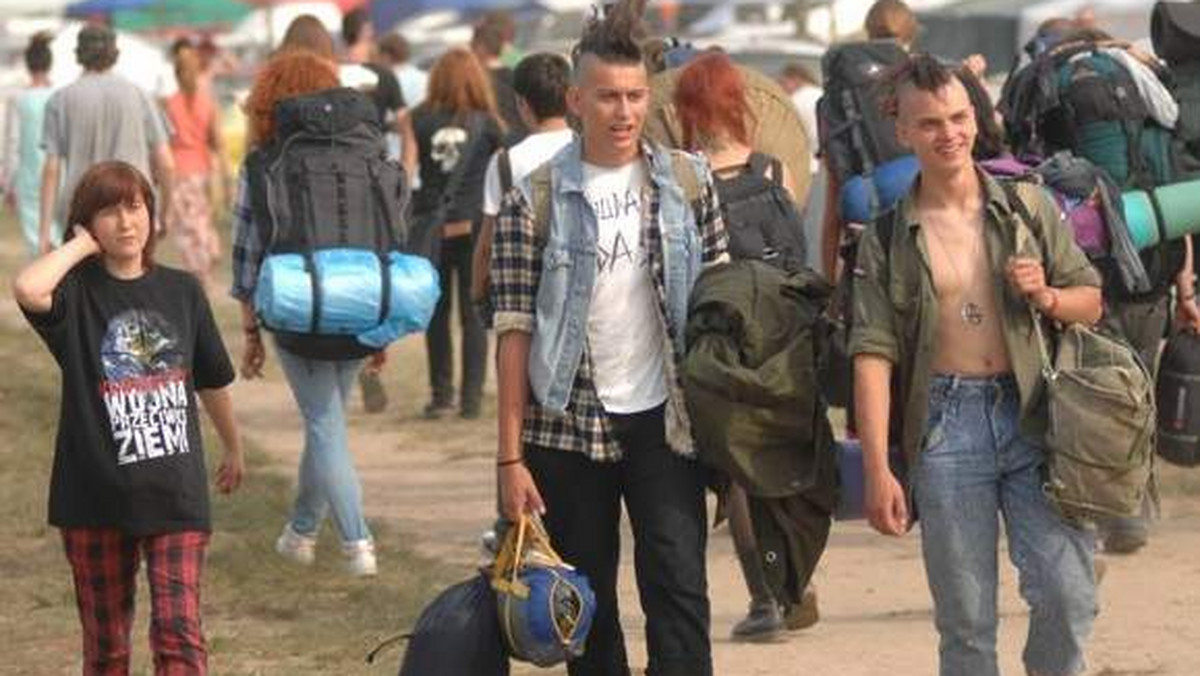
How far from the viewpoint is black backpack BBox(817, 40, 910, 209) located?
8883 millimetres

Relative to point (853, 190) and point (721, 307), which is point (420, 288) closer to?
point (853, 190)

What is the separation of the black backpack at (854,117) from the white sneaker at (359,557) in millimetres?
2182

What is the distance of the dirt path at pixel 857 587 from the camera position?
28.0ft

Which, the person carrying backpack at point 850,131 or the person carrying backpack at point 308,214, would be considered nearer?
the person carrying backpack at point 850,131

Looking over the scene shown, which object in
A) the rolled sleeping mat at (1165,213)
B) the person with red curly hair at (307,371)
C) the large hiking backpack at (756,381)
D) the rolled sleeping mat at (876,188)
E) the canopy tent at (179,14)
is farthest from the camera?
the canopy tent at (179,14)

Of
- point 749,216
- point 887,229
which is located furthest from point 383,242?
point 887,229

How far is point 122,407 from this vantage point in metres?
7.02

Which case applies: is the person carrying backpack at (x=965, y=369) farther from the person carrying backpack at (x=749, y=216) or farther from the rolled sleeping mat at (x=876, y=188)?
the rolled sleeping mat at (x=876, y=188)

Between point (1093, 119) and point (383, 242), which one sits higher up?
point (1093, 119)

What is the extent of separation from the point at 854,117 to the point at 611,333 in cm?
248

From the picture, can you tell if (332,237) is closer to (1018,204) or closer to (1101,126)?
(1101,126)

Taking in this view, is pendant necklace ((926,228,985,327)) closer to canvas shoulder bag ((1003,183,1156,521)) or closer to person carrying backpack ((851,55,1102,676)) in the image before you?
person carrying backpack ((851,55,1102,676))

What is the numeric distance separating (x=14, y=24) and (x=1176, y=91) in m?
52.7

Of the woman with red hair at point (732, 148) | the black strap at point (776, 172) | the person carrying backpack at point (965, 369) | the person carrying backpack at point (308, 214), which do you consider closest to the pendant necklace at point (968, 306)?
the person carrying backpack at point (965, 369)
